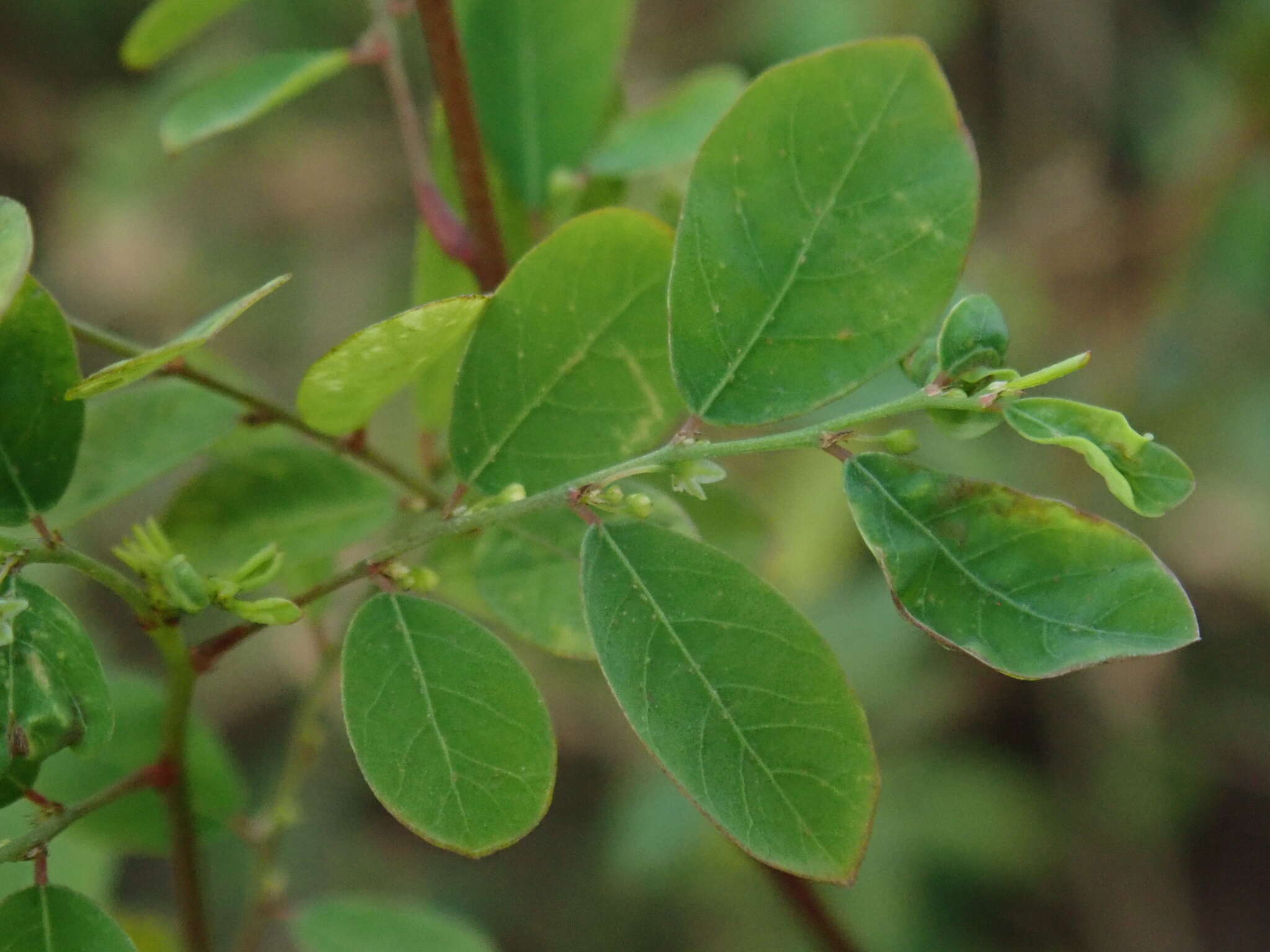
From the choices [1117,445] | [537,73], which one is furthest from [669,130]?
[1117,445]

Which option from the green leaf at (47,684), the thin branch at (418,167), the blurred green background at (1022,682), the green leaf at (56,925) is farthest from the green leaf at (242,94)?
the blurred green background at (1022,682)

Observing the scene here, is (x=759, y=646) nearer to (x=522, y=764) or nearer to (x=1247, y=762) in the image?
(x=522, y=764)

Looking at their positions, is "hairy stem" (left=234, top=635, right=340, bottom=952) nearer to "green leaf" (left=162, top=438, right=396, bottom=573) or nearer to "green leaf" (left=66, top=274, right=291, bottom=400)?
"green leaf" (left=162, top=438, right=396, bottom=573)

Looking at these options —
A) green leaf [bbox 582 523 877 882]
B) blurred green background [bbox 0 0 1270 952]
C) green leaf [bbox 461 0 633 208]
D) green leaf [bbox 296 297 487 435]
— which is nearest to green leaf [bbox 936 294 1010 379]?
green leaf [bbox 582 523 877 882]

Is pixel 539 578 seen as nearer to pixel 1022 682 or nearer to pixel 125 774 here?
pixel 125 774

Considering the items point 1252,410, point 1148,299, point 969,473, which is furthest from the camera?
point 1148,299

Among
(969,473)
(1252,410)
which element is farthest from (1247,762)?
(969,473)
